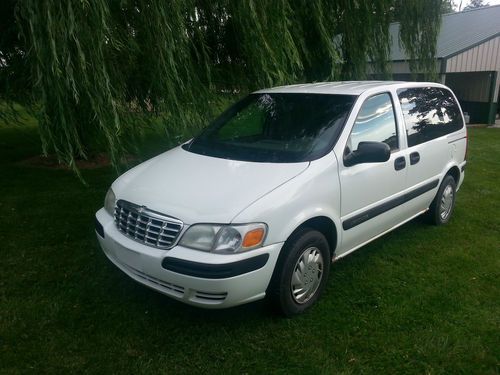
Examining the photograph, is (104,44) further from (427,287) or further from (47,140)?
(427,287)

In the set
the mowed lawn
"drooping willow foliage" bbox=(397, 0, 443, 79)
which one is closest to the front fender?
the mowed lawn

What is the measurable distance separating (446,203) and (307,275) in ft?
8.83

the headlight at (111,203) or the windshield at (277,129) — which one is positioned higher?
the windshield at (277,129)

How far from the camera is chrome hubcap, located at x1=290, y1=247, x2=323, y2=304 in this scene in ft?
10.3

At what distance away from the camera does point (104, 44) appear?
401cm

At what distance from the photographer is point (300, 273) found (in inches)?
125

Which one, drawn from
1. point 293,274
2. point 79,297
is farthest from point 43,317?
point 293,274

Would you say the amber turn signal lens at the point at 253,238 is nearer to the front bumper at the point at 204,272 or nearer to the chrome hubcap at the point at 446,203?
the front bumper at the point at 204,272

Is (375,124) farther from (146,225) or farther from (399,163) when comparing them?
(146,225)

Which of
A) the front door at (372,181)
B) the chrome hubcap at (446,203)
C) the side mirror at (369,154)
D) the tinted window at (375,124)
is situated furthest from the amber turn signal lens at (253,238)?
the chrome hubcap at (446,203)

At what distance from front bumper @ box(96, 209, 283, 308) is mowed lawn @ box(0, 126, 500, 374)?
379 millimetres

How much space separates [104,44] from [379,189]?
2838mm

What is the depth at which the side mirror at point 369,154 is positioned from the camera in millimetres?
3344

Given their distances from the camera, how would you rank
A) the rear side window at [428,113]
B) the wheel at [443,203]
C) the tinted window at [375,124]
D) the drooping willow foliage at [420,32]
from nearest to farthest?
the tinted window at [375,124] → the rear side window at [428,113] → the wheel at [443,203] → the drooping willow foliage at [420,32]
